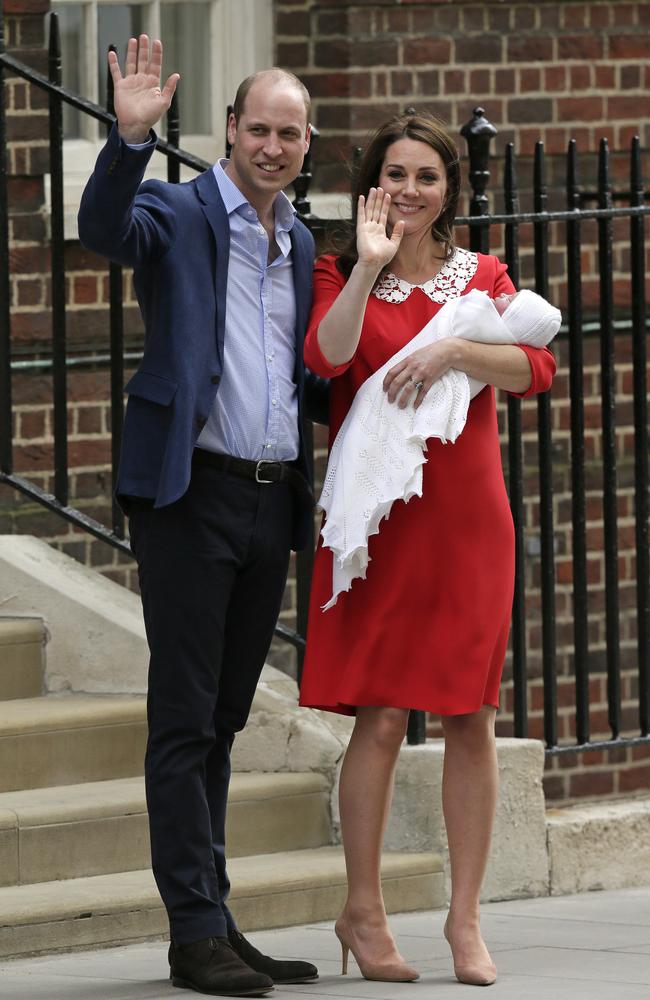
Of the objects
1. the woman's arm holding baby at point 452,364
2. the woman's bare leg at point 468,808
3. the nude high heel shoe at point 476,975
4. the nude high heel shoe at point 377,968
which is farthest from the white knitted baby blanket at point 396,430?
the nude high heel shoe at point 476,975

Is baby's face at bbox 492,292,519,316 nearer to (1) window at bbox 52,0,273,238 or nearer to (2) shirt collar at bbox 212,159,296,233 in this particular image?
(2) shirt collar at bbox 212,159,296,233

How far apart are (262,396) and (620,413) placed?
3.56 m

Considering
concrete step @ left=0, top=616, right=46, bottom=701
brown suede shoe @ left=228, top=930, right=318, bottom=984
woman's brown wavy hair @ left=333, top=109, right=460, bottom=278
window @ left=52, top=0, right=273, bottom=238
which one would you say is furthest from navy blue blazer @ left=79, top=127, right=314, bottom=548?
window @ left=52, top=0, right=273, bottom=238

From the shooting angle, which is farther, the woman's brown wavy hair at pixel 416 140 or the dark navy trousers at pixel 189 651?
the woman's brown wavy hair at pixel 416 140

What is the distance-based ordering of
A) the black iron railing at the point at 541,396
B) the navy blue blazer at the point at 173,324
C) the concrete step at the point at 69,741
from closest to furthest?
1. the navy blue blazer at the point at 173,324
2. the concrete step at the point at 69,741
3. the black iron railing at the point at 541,396

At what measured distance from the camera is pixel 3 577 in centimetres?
596

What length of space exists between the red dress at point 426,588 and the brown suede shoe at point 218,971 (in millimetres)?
577

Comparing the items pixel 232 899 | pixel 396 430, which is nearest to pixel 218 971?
pixel 232 899

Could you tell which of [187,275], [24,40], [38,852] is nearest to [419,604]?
[187,275]

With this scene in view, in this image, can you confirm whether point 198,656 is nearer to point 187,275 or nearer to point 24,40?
point 187,275

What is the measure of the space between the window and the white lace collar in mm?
2934

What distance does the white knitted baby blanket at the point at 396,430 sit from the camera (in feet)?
14.5

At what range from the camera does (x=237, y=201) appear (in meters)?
4.41

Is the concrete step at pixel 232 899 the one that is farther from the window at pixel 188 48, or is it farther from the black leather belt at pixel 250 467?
the window at pixel 188 48
